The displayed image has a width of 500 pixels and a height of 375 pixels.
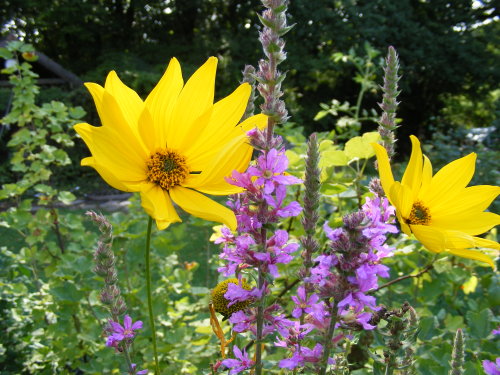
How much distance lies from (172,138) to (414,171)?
1.61 ft

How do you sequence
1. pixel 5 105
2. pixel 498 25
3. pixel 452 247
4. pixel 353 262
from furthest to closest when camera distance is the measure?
pixel 498 25 < pixel 5 105 < pixel 452 247 < pixel 353 262

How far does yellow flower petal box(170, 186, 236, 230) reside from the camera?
676 mm

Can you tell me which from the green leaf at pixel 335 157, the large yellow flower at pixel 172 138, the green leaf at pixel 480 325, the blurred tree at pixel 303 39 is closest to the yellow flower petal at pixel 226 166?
the large yellow flower at pixel 172 138

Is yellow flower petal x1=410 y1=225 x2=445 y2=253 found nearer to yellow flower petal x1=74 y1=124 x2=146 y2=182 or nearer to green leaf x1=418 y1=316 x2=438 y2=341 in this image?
yellow flower petal x1=74 y1=124 x2=146 y2=182

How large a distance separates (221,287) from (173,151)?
11.6 inches

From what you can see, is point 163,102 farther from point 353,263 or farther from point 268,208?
point 353,263

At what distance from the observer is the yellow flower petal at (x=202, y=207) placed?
0.68 meters

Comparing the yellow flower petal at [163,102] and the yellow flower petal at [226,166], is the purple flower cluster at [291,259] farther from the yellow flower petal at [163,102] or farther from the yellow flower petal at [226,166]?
the yellow flower petal at [163,102]

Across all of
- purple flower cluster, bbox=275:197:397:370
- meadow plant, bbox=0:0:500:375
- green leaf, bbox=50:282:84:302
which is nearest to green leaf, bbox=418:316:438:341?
meadow plant, bbox=0:0:500:375

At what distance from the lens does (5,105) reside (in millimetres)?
9750

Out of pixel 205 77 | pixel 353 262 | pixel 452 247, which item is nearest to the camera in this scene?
pixel 353 262

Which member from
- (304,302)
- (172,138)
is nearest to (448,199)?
(304,302)

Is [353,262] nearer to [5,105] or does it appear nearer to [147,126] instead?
[147,126]

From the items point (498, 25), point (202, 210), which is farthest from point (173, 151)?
point (498, 25)
